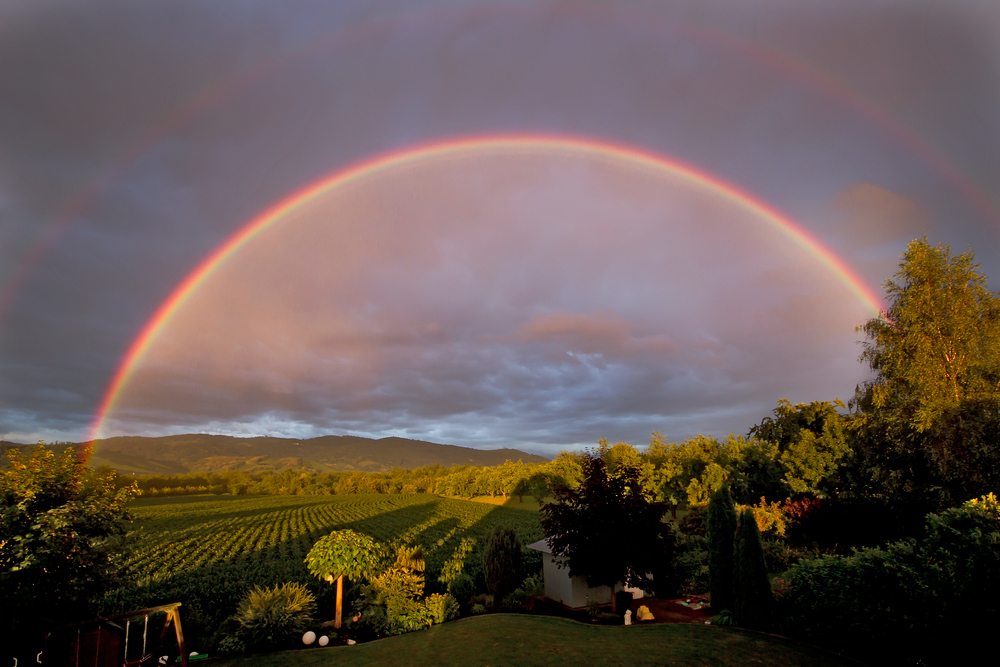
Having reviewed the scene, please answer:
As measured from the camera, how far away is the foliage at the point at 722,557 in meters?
17.4

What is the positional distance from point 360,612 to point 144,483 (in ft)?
538

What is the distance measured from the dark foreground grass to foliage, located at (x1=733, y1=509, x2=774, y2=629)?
84 centimetres

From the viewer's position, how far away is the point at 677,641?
13.4 metres

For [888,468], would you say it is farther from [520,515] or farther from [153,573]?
[520,515]

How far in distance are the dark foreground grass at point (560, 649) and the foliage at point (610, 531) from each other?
2.83 meters

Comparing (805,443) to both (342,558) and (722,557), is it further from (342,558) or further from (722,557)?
(342,558)

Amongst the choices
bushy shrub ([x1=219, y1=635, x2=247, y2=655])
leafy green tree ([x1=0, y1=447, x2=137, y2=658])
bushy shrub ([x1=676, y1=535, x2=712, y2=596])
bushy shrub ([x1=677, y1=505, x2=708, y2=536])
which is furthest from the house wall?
leafy green tree ([x1=0, y1=447, x2=137, y2=658])

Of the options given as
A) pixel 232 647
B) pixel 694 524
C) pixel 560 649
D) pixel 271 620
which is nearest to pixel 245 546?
pixel 271 620

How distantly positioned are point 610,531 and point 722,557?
413 centimetres

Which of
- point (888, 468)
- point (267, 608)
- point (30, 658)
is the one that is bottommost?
point (267, 608)

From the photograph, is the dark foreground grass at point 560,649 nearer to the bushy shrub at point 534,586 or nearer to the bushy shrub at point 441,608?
the bushy shrub at point 441,608

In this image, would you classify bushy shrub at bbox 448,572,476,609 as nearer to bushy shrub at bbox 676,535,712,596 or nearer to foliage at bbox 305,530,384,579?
foliage at bbox 305,530,384,579

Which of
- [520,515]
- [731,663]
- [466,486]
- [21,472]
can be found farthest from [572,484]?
[21,472]

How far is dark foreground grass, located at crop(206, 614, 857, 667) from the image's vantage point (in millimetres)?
11828
